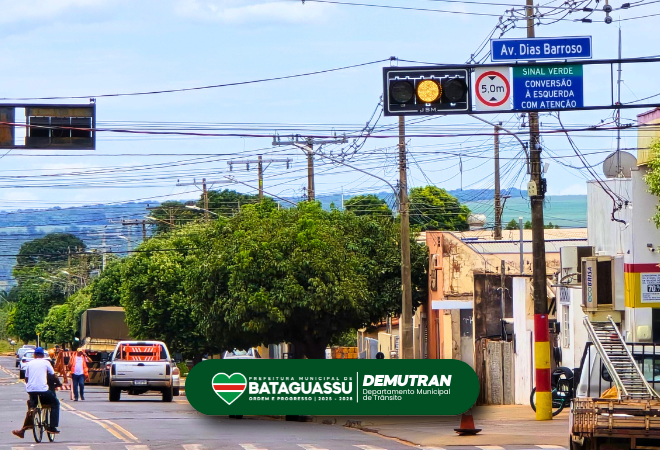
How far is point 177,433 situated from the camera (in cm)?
2162

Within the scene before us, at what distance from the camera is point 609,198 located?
30.8m

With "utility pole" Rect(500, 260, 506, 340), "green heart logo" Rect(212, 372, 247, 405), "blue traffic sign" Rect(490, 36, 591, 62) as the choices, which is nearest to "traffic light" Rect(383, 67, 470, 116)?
"blue traffic sign" Rect(490, 36, 591, 62)

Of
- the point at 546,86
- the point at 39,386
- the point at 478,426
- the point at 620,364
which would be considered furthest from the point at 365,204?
the point at 620,364

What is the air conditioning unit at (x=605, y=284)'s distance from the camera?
29516mm

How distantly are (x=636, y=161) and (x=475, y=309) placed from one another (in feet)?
29.8

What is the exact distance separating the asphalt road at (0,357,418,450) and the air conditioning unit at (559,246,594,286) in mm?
9498

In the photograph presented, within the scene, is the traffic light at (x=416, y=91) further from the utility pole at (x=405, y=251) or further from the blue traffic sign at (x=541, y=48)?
the utility pole at (x=405, y=251)

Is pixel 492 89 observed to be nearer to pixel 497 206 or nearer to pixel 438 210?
pixel 497 206

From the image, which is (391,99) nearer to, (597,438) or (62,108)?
(597,438)

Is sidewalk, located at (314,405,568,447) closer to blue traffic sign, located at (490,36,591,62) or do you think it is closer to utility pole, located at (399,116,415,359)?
utility pole, located at (399,116,415,359)

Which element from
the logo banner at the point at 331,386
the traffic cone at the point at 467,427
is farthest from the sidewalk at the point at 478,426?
the logo banner at the point at 331,386

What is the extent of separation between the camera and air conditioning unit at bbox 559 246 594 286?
105ft

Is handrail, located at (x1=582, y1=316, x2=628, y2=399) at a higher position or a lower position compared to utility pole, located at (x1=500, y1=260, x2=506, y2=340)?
lower

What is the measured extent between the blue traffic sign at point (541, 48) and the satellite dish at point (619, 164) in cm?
1199
